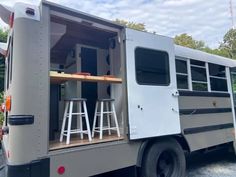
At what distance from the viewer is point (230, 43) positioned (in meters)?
23.4

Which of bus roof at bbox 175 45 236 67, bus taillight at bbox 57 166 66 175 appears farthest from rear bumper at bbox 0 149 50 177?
bus roof at bbox 175 45 236 67

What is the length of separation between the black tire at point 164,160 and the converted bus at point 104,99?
14 millimetres

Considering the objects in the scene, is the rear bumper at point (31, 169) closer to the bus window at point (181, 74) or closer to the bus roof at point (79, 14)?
the bus roof at point (79, 14)

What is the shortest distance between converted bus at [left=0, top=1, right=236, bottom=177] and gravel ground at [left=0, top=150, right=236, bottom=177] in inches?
22.2

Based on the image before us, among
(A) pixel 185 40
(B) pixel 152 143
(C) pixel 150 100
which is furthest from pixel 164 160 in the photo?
(A) pixel 185 40

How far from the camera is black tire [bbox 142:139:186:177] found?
298cm

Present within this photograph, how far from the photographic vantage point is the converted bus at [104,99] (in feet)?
6.89

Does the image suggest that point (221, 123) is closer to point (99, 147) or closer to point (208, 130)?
point (208, 130)

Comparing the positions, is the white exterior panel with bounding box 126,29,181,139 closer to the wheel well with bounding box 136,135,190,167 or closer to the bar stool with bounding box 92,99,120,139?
the wheel well with bounding box 136,135,190,167

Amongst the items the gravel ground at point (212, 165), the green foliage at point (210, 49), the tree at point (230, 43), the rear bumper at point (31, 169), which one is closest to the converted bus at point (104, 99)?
the rear bumper at point (31, 169)

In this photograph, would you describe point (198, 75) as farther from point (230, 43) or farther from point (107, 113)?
point (230, 43)

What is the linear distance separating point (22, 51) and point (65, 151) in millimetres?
1091

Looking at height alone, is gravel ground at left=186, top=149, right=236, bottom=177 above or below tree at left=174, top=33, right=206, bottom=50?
below

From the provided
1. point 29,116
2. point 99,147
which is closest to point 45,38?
point 29,116
